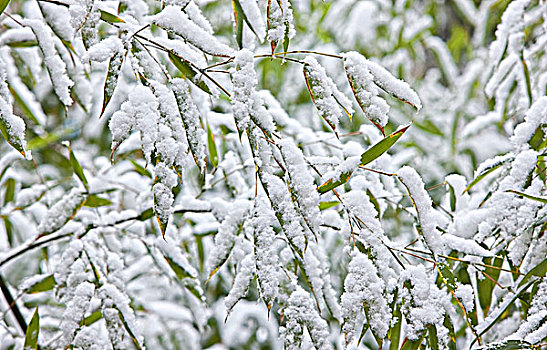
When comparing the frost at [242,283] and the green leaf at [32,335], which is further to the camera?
the green leaf at [32,335]

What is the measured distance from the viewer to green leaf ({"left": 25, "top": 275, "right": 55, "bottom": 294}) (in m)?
0.79

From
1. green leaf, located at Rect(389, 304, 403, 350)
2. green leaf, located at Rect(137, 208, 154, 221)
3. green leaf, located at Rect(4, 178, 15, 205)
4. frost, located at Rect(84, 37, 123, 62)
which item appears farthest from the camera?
green leaf, located at Rect(4, 178, 15, 205)

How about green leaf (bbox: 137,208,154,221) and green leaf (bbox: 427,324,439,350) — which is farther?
green leaf (bbox: 137,208,154,221)

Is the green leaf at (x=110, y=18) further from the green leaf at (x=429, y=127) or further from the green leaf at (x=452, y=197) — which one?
the green leaf at (x=429, y=127)

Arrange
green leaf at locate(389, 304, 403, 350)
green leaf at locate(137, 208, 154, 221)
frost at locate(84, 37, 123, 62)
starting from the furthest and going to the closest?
green leaf at locate(137, 208, 154, 221), green leaf at locate(389, 304, 403, 350), frost at locate(84, 37, 123, 62)

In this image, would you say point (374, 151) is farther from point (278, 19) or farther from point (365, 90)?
point (278, 19)

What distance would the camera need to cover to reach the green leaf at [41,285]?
794 mm

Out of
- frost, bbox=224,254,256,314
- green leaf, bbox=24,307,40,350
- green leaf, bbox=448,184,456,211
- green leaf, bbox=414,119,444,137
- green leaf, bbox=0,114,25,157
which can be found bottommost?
green leaf, bbox=24,307,40,350

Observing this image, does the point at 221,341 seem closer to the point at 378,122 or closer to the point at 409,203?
the point at 409,203

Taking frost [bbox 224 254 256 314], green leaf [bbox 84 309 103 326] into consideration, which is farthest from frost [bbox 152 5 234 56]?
green leaf [bbox 84 309 103 326]

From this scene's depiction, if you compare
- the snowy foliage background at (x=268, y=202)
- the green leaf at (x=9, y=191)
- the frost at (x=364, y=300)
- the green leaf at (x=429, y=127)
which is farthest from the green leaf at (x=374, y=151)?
the green leaf at (x=429, y=127)

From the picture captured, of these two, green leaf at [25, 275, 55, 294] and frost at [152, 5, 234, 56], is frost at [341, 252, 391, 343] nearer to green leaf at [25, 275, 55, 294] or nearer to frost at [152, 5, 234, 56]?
frost at [152, 5, 234, 56]

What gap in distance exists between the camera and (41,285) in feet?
2.61

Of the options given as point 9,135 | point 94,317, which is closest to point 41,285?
point 94,317
